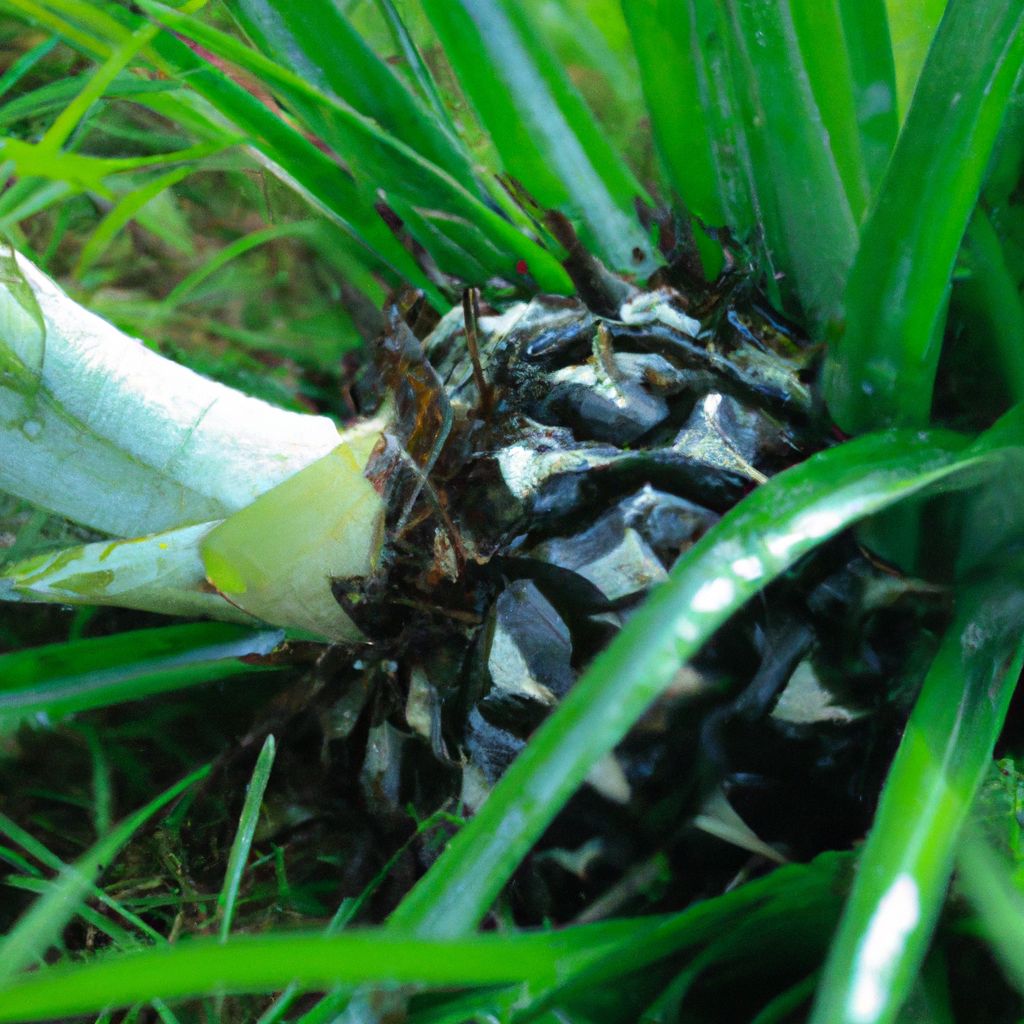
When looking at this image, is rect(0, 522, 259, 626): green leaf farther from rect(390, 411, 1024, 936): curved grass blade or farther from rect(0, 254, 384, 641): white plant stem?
rect(390, 411, 1024, 936): curved grass blade

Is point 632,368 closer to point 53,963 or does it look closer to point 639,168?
point 639,168

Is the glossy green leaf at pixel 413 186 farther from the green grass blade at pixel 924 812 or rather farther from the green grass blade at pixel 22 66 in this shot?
the green grass blade at pixel 924 812

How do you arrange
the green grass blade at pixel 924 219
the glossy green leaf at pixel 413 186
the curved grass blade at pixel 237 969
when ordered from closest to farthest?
the curved grass blade at pixel 237 969 < the green grass blade at pixel 924 219 < the glossy green leaf at pixel 413 186

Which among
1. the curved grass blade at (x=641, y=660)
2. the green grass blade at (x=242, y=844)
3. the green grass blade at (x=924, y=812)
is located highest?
the curved grass blade at (x=641, y=660)

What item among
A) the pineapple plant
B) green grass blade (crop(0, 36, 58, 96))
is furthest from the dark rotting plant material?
green grass blade (crop(0, 36, 58, 96))

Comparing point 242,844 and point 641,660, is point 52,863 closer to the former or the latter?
point 242,844

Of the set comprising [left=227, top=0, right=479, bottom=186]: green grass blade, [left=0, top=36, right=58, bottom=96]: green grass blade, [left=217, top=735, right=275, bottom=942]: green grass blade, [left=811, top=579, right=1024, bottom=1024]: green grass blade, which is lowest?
[left=811, top=579, right=1024, bottom=1024]: green grass blade

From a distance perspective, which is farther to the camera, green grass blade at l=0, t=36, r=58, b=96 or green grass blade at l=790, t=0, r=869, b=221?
green grass blade at l=0, t=36, r=58, b=96

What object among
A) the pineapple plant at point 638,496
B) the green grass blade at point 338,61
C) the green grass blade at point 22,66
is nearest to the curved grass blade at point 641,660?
the pineapple plant at point 638,496
